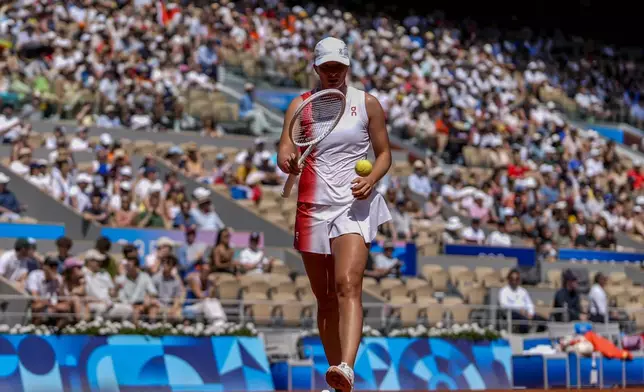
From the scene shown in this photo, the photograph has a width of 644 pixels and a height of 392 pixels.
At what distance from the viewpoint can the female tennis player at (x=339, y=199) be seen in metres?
7.44

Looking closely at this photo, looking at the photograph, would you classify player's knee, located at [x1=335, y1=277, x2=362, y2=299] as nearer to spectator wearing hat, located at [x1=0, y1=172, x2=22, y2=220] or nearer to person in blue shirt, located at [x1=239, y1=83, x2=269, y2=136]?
spectator wearing hat, located at [x1=0, y1=172, x2=22, y2=220]

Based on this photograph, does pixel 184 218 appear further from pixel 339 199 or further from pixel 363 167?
pixel 363 167

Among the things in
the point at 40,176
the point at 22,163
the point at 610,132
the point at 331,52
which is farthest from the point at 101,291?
the point at 610,132

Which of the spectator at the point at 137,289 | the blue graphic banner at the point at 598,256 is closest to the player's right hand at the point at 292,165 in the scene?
the spectator at the point at 137,289

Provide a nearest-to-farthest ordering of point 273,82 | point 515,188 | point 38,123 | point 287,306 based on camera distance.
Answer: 1. point 287,306
2. point 38,123
3. point 515,188
4. point 273,82

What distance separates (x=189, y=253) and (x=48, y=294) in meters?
3.29

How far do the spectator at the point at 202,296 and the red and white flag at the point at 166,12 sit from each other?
41.1ft

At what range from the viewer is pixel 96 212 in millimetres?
17781

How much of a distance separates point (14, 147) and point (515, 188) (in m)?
10.2

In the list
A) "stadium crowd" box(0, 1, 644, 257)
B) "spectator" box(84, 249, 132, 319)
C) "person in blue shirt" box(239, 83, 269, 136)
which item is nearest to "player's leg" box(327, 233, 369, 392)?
"spectator" box(84, 249, 132, 319)

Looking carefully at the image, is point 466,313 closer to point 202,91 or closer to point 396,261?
point 396,261

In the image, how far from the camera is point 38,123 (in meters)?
21.6

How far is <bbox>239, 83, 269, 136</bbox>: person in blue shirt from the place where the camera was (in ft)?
82.0

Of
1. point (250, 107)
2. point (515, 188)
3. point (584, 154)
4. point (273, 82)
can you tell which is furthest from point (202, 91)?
point (584, 154)
